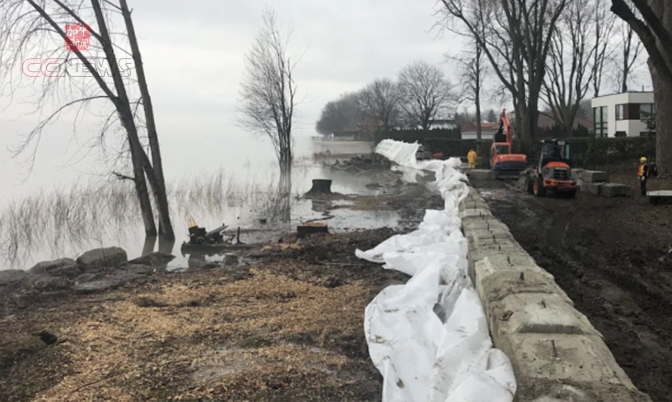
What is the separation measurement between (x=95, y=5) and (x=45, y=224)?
20.1ft

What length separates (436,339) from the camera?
460 centimetres

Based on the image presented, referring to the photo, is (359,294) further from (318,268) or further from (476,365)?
(476,365)

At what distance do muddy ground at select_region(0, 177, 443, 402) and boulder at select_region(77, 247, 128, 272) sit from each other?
1.88 meters

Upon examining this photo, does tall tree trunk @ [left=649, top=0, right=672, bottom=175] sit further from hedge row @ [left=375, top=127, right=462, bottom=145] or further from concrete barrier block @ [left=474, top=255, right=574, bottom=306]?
hedge row @ [left=375, top=127, right=462, bottom=145]

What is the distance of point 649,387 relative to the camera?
14.4 ft

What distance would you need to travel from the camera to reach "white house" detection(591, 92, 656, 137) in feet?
137

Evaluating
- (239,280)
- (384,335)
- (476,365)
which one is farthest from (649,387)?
(239,280)

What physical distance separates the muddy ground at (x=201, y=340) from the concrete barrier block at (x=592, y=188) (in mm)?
12641

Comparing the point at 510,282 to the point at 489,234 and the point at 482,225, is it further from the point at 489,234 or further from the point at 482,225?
the point at 482,225

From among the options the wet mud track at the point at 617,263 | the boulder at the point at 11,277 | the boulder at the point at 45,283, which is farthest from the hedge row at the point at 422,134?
the boulder at the point at 45,283

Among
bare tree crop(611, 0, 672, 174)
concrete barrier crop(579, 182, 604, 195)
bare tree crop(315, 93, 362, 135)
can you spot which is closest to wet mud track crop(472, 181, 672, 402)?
concrete barrier crop(579, 182, 604, 195)

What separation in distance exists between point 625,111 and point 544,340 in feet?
148

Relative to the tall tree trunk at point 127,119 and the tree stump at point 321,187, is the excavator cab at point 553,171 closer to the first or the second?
the tree stump at point 321,187

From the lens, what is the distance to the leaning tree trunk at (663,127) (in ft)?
61.1
